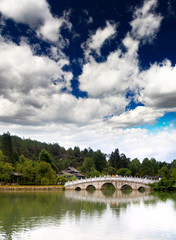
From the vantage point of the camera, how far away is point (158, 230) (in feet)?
45.4

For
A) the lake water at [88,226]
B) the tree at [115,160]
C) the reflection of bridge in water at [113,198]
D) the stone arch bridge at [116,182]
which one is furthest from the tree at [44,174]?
the tree at [115,160]

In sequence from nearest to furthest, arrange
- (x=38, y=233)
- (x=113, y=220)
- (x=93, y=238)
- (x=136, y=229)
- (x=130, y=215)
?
(x=93, y=238), (x=38, y=233), (x=136, y=229), (x=113, y=220), (x=130, y=215)

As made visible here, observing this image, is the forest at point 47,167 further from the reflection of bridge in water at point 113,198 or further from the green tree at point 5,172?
the reflection of bridge in water at point 113,198

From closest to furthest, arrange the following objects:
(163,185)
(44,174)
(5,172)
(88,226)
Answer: (88,226) → (163,185) → (5,172) → (44,174)

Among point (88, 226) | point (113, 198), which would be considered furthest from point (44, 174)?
point (88, 226)

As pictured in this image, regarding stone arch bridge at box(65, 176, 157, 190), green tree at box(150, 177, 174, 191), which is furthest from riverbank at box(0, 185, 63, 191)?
green tree at box(150, 177, 174, 191)

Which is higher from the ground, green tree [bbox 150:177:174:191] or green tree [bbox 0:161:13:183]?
green tree [bbox 0:161:13:183]

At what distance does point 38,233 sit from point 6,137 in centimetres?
4285

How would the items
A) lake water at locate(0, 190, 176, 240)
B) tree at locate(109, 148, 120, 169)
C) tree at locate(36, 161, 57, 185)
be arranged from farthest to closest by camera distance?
tree at locate(109, 148, 120, 169) → tree at locate(36, 161, 57, 185) → lake water at locate(0, 190, 176, 240)

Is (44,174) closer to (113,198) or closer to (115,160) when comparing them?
(113,198)

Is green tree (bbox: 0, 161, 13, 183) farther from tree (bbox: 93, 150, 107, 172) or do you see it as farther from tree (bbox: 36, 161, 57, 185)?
tree (bbox: 93, 150, 107, 172)

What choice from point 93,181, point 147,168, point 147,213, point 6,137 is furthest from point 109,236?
point 147,168

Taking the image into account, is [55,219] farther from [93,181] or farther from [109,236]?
[93,181]

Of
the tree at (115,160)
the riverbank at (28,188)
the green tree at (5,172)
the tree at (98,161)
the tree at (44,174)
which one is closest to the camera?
the riverbank at (28,188)
